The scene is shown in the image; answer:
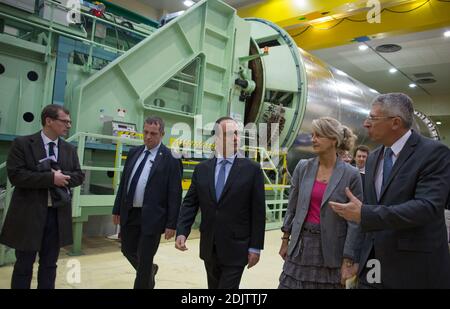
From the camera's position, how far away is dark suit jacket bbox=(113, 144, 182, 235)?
103 inches

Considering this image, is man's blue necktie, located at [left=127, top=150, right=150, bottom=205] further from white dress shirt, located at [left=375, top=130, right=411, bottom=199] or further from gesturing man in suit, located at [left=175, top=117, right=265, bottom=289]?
white dress shirt, located at [left=375, top=130, right=411, bottom=199]

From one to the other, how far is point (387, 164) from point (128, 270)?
2.84m

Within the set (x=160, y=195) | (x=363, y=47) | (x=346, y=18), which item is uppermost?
(x=363, y=47)

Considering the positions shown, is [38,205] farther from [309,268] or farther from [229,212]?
[309,268]

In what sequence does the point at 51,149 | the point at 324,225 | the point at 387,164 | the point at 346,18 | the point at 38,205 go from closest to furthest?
1. the point at 387,164
2. the point at 324,225
3. the point at 38,205
4. the point at 51,149
5. the point at 346,18

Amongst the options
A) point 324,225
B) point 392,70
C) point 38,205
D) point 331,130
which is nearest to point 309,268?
point 324,225

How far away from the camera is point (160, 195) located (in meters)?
2.68

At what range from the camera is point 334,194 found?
6.51 ft

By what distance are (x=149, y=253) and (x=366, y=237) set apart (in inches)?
60.9

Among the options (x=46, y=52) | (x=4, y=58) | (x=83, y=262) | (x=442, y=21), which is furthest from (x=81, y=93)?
(x=442, y=21)

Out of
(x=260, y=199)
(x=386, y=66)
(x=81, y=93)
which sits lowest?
(x=260, y=199)

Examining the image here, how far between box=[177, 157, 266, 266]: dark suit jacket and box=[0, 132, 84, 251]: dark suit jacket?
3.57 feet

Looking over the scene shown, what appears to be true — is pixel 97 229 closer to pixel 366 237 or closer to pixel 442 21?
pixel 366 237

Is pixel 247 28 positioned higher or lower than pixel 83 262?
higher
